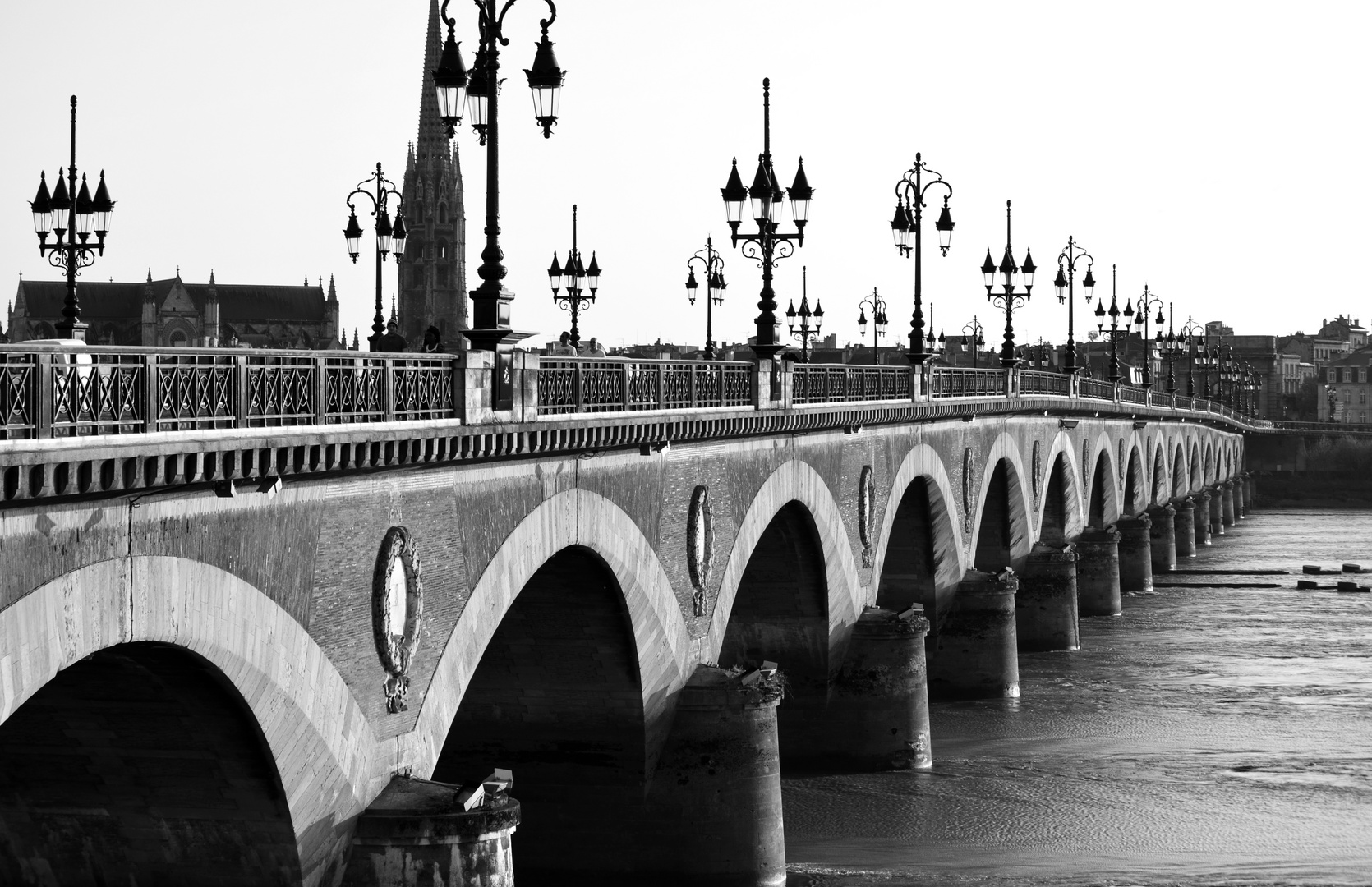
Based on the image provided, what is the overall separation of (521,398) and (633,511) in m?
4.04

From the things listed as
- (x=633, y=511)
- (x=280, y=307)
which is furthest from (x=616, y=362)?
(x=280, y=307)

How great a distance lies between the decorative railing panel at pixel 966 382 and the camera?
39.3 metres

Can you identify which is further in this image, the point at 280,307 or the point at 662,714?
the point at 280,307

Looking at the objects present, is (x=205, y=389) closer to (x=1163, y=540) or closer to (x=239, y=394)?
(x=239, y=394)

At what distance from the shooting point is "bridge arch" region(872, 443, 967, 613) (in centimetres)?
3819

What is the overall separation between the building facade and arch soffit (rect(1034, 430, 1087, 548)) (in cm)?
4894

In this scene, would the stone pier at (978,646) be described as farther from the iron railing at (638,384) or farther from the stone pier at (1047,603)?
the iron railing at (638,384)

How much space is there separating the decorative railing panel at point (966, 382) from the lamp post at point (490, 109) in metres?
21.3

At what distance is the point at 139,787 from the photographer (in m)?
15.0

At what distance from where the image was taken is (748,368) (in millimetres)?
26062

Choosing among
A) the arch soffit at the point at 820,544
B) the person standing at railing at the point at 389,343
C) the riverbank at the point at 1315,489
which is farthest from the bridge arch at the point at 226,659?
the riverbank at the point at 1315,489

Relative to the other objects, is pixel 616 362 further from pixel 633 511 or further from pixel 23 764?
pixel 23 764

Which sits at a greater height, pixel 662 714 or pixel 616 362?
pixel 616 362

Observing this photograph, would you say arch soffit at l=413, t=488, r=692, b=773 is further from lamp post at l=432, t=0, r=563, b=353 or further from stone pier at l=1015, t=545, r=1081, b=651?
stone pier at l=1015, t=545, r=1081, b=651
